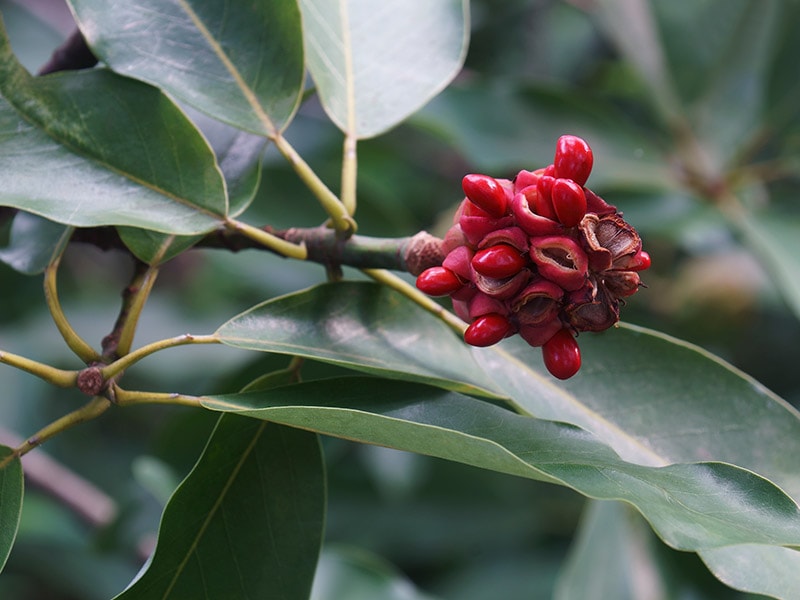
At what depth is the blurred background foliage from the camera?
1.42 meters

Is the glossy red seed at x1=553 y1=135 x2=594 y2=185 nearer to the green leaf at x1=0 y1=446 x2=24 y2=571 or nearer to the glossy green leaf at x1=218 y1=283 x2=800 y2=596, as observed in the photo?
the glossy green leaf at x1=218 y1=283 x2=800 y2=596

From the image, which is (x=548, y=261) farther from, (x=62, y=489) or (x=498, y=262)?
(x=62, y=489)

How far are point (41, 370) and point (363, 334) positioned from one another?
0.24 metres

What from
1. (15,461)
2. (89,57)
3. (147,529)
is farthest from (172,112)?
(147,529)

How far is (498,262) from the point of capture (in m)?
0.59

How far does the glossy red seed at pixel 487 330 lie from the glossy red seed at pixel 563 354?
4 centimetres

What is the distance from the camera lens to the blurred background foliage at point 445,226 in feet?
4.66

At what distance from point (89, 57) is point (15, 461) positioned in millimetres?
403

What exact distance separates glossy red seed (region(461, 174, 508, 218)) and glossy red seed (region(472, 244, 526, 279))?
0.03 metres

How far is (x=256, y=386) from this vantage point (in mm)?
725

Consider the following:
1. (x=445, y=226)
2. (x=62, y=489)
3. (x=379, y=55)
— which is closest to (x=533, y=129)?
(x=445, y=226)

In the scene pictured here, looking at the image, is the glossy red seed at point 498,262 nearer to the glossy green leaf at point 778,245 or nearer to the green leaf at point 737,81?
the glossy green leaf at point 778,245

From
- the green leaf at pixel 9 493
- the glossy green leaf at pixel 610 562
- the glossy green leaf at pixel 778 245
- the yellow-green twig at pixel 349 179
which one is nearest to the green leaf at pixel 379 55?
the yellow-green twig at pixel 349 179

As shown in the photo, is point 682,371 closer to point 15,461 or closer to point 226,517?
point 226,517
